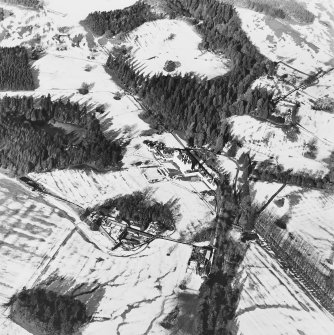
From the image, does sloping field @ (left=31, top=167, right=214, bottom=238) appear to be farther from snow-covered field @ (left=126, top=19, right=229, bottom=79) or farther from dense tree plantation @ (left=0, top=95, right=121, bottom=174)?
snow-covered field @ (left=126, top=19, right=229, bottom=79)

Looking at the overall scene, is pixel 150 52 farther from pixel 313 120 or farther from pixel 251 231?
pixel 251 231

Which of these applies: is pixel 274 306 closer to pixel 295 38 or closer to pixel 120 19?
pixel 295 38

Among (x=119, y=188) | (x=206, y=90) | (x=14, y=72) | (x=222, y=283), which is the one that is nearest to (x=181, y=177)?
(x=119, y=188)

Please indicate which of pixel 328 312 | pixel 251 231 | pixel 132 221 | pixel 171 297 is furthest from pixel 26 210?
pixel 328 312

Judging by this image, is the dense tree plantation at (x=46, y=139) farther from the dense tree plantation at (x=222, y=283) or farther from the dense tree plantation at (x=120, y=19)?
the dense tree plantation at (x=120, y=19)

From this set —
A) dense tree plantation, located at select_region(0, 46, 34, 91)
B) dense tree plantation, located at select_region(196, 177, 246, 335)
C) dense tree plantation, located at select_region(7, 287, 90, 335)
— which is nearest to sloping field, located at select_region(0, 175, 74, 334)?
dense tree plantation, located at select_region(7, 287, 90, 335)

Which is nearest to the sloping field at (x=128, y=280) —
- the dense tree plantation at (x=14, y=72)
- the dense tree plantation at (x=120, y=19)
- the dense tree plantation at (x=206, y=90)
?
the dense tree plantation at (x=206, y=90)

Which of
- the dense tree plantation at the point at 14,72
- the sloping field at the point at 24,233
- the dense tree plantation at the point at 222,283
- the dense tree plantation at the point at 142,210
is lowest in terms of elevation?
the sloping field at the point at 24,233
